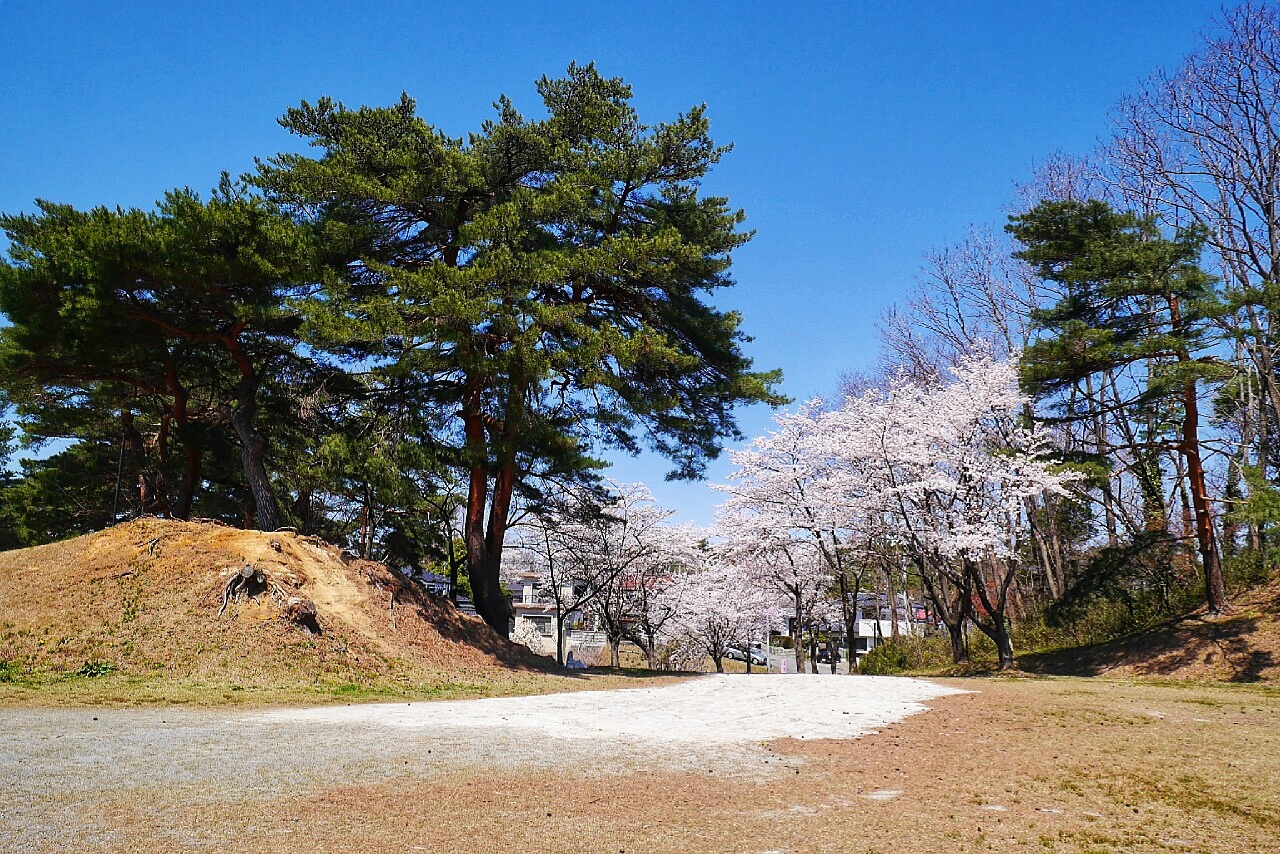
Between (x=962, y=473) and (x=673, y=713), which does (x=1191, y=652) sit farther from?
(x=673, y=713)

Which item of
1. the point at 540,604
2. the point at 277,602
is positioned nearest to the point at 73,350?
the point at 277,602

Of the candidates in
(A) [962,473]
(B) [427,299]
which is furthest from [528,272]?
(A) [962,473]

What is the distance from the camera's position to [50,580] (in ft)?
46.7

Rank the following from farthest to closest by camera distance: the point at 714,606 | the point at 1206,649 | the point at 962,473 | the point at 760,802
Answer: the point at 714,606 → the point at 962,473 → the point at 1206,649 → the point at 760,802

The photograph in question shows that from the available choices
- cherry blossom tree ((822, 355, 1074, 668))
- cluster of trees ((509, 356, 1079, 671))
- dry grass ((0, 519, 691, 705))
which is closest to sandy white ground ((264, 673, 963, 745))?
dry grass ((0, 519, 691, 705))

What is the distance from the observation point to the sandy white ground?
8.12 meters

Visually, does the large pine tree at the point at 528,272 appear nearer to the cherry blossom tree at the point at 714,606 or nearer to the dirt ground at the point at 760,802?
the dirt ground at the point at 760,802

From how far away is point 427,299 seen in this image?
1491 centimetres

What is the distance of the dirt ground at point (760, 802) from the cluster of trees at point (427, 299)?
930 centimetres

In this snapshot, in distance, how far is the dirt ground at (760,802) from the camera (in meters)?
3.98

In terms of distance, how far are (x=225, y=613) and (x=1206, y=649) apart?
19.3 meters

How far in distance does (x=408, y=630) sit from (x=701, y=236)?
10.6 m

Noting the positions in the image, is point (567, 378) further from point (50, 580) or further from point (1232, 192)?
point (1232, 192)

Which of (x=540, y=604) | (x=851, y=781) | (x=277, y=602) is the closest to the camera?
(x=851, y=781)
